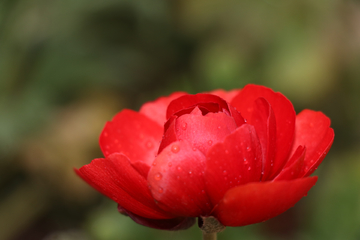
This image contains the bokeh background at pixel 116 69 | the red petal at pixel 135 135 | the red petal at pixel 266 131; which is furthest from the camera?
the bokeh background at pixel 116 69

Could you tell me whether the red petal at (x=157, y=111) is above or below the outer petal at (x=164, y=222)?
above

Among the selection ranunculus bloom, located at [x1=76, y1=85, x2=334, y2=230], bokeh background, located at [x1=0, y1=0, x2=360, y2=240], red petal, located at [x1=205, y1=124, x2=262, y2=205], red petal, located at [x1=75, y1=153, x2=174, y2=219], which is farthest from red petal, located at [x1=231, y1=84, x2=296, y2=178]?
bokeh background, located at [x1=0, y1=0, x2=360, y2=240]

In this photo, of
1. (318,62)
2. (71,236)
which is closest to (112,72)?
(71,236)

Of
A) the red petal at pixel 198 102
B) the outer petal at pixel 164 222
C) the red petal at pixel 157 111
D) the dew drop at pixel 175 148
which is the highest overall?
the red petal at pixel 198 102

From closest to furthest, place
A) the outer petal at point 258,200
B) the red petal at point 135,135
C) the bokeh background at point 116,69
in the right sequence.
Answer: the outer petal at point 258,200, the red petal at point 135,135, the bokeh background at point 116,69

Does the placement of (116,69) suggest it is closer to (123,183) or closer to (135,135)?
(135,135)

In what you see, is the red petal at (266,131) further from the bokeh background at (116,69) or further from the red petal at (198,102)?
the bokeh background at (116,69)

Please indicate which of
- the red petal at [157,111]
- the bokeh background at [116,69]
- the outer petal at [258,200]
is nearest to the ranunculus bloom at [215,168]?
the outer petal at [258,200]
